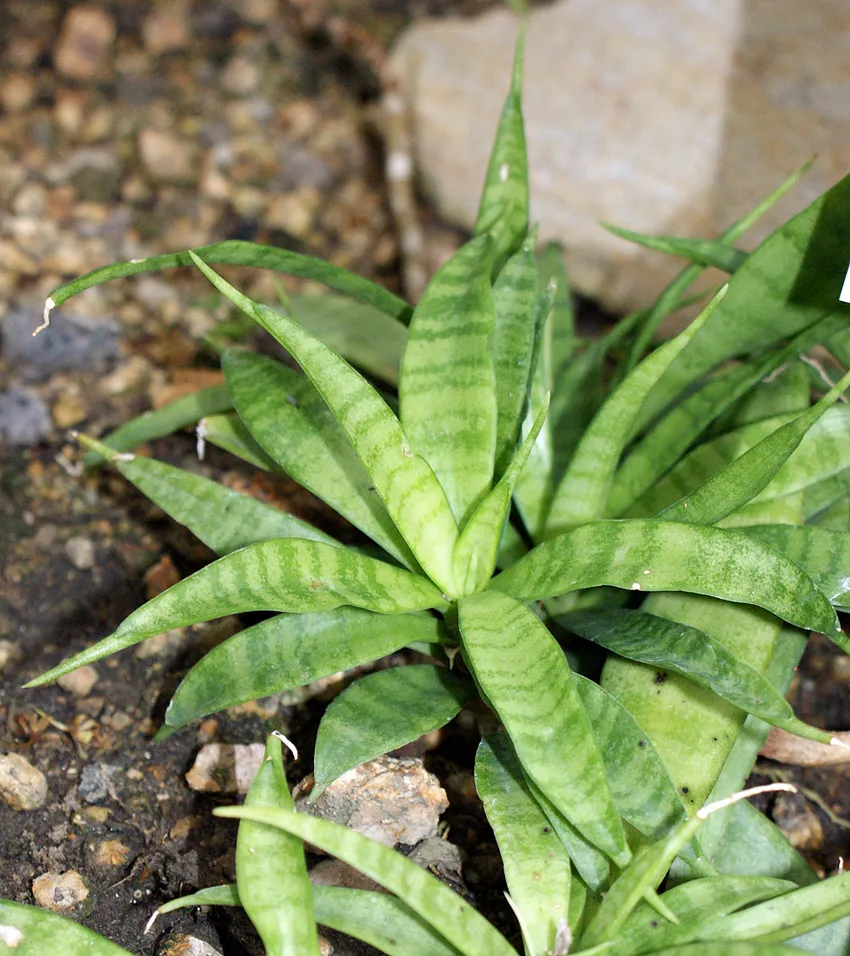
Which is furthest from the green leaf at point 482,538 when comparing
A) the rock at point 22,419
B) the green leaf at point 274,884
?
the rock at point 22,419

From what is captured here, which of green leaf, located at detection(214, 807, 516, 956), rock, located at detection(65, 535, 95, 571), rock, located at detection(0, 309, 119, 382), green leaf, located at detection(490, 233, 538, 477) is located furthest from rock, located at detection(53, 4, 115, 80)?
green leaf, located at detection(214, 807, 516, 956)

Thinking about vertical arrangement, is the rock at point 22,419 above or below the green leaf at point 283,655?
below

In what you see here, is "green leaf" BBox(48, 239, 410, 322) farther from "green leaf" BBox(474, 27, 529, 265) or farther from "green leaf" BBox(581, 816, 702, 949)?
"green leaf" BBox(581, 816, 702, 949)

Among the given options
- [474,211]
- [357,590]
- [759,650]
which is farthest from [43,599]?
[474,211]

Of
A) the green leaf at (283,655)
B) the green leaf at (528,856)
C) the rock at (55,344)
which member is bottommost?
the rock at (55,344)

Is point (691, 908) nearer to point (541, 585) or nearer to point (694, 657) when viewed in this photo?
point (694, 657)

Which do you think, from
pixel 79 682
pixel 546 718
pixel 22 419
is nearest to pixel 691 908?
pixel 546 718

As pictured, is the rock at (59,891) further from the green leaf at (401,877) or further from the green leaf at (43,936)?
the green leaf at (401,877)
